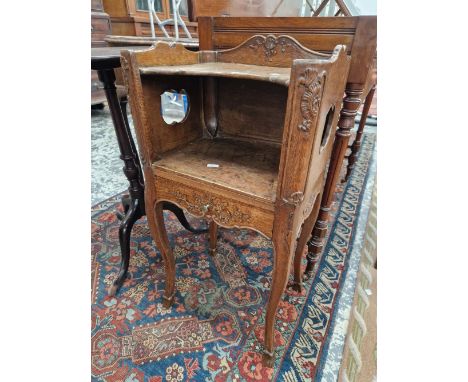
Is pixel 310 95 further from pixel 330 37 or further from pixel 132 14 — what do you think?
pixel 132 14

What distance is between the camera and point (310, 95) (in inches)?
21.4

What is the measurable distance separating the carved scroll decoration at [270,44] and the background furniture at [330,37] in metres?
0.04

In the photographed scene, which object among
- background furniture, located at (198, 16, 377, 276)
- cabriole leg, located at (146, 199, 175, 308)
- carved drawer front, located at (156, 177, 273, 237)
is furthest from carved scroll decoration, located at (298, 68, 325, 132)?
cabriole leg, located at (146, 199, 175, 308)

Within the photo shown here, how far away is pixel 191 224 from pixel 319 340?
37.6 inches

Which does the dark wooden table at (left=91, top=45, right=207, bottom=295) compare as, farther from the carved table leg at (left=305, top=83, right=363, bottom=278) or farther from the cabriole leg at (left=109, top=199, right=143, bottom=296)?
the carved table leg at (left=305, top=83, right=363, bottom=278)

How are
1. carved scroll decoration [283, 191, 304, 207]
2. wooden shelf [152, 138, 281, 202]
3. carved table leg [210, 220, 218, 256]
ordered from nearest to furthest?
carved scroll decoration [283, 191, 304, 207]
wooden shelf [152, 138, 281, 202]
carved table leg [210, 220, 218, 256]

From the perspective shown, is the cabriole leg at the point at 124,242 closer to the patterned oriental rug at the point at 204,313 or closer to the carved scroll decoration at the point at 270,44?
the patterned oriental rug at the point at 204,313

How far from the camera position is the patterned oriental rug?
0.96m

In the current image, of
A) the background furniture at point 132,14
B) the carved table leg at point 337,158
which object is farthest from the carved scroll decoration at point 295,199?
the background furniture at point 132,14

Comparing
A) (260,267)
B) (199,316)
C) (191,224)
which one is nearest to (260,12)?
(191,224)

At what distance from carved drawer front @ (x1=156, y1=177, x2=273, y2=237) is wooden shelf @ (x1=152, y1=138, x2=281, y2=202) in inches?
1.7

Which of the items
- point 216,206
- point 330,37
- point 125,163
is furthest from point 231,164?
point 125,163

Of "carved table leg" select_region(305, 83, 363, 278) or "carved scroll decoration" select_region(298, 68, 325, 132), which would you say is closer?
"carved scroll decoration" select_region(298, 68, 325, 132)

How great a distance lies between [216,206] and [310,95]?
1.38 ft
